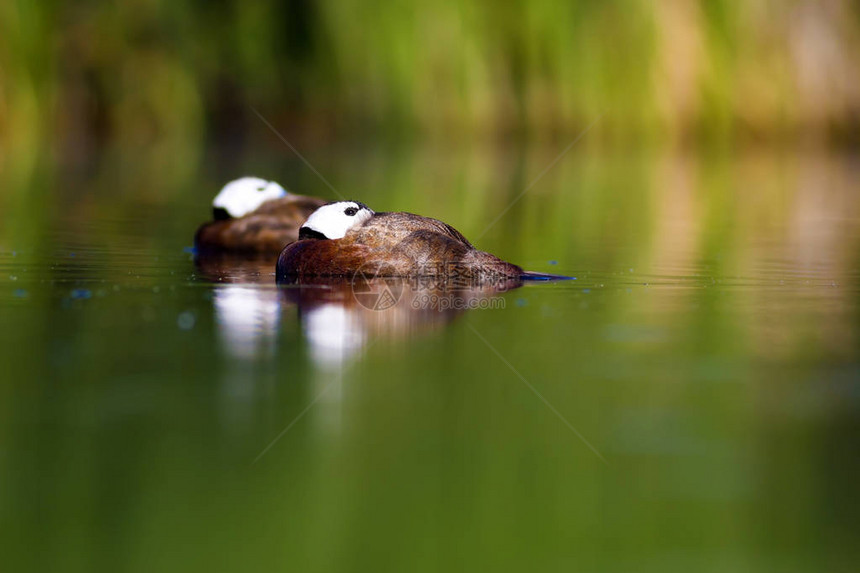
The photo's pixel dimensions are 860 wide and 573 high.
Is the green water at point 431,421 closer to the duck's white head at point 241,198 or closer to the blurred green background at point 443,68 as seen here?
the duck's white head at point 241,198

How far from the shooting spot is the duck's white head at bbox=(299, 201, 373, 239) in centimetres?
735

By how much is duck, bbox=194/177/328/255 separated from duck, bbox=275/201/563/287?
1.87m

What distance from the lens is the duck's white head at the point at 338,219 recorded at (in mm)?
7352

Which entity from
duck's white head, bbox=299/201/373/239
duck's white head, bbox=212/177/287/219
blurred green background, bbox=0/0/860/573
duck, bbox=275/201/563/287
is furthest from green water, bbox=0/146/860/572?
duck's white head, bbox=212/177/287/219

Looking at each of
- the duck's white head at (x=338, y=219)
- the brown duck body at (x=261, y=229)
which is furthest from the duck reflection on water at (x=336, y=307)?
the brown duck body at (x=261, y=229)

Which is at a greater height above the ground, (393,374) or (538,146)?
(538,146)

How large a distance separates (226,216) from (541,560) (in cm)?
723

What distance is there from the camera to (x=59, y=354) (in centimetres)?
497

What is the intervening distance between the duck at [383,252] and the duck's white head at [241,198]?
8.13 ft

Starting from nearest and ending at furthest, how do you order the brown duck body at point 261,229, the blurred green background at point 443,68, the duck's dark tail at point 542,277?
the duck's dark tail at point 542,277
the brown duck body at point 261,229
the blurred green background at point 443,68

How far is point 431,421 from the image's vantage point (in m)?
3.95

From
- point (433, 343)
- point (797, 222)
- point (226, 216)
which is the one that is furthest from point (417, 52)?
point (433, 343)

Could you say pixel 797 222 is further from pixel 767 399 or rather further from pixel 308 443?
pixel 308 443

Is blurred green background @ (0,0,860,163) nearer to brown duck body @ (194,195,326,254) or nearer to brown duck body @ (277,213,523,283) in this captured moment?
brown duck body @ (194,195,326,254)
